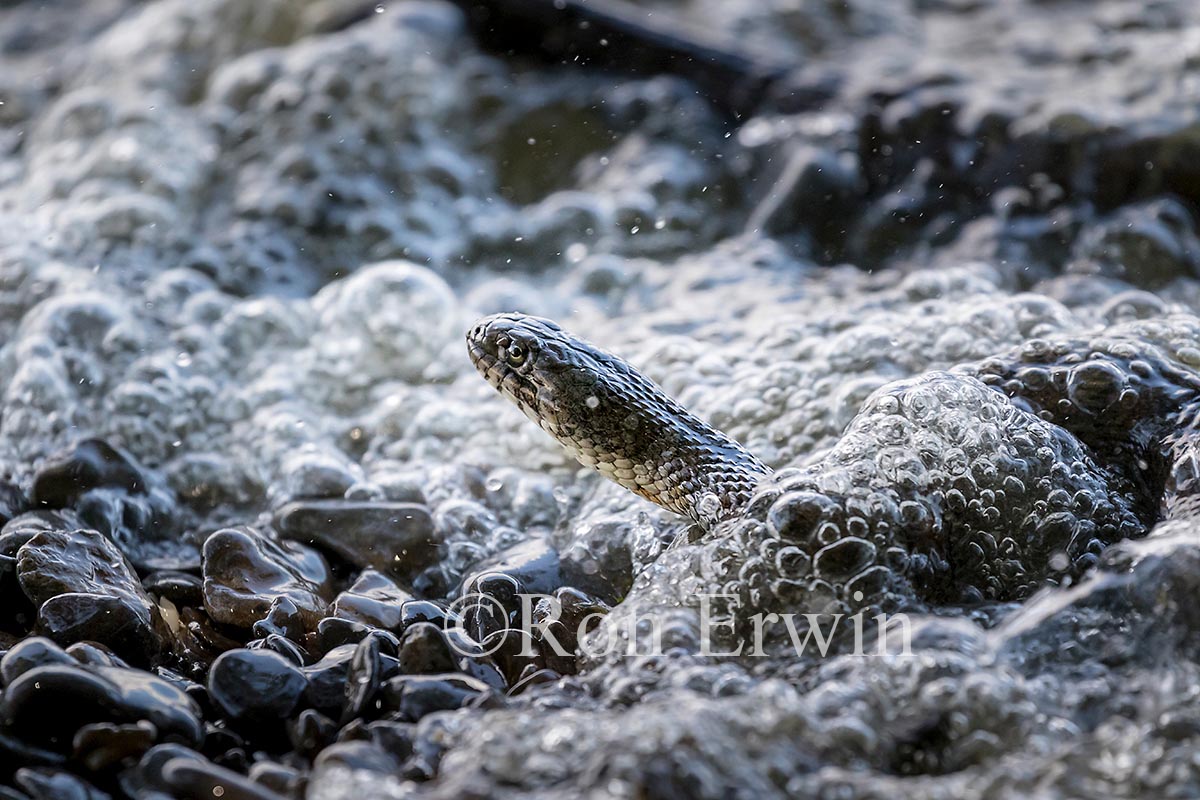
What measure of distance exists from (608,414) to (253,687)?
97 centimetres

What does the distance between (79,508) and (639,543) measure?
1385 mm

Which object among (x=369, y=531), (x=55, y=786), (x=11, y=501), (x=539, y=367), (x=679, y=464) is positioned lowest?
(x=11, y=501)

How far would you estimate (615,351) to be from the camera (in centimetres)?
355

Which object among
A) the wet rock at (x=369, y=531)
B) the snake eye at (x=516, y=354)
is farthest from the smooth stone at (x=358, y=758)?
the snake eye at (x=516, y=354)

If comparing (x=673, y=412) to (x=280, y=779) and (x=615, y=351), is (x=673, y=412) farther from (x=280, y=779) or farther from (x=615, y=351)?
(x=280, y=779)

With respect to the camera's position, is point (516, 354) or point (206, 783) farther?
point (516, 354)

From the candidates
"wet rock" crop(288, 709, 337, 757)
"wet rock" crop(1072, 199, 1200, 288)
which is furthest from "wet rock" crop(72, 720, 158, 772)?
"wet rock" crop(1072, 199, 1200, 288)

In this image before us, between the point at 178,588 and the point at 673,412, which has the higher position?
the point at 673,412

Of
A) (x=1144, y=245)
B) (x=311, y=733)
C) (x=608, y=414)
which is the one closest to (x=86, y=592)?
(x=311, y=733)

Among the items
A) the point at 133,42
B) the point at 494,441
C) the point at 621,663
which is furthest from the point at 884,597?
the point at 133,42

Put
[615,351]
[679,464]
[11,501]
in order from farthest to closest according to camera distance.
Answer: [615,351], [11,501], [679,464]

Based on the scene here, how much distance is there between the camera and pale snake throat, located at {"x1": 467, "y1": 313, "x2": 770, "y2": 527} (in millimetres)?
2512

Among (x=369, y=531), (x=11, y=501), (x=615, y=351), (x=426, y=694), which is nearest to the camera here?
(x=426, y=694)

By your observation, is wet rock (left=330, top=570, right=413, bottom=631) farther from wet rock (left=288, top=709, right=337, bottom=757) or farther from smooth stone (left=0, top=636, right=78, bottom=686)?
smooth stone (left=0, top=636, right=78, bottom=686)
